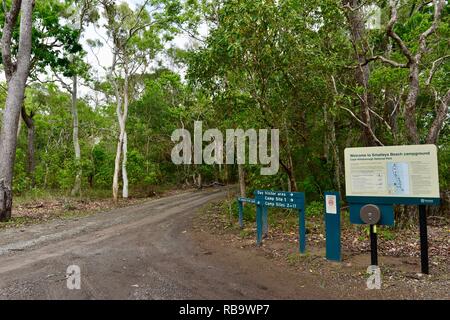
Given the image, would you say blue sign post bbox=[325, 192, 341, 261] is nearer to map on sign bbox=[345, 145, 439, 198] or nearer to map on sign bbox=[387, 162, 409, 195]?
map on sign bbox=[345, 145, 439, 198]

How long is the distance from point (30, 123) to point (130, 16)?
9.79 meters

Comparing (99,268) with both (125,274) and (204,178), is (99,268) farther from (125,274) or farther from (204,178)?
(204,178)

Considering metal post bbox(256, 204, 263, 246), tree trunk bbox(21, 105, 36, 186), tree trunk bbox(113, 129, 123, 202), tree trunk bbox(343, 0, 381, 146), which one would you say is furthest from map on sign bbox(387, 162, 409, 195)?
tree trunk bbox(21, 105, 36, 186)

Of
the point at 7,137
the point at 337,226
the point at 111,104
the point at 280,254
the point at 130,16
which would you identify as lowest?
the point at 280,254

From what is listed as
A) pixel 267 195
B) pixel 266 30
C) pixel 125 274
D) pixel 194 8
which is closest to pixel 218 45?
pixel 266 30

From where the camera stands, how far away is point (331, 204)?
572 centimetres

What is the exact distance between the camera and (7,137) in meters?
11.3

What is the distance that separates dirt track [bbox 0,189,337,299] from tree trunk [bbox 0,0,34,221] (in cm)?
250

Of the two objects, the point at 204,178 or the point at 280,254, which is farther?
the point at 204,178

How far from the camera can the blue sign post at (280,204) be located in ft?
20.2

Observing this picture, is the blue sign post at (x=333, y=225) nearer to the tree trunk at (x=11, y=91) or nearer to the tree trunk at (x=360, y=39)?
the tree trunk at (x=360, y=39)

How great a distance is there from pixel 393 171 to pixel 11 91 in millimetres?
12528

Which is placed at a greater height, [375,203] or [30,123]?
[30,123]

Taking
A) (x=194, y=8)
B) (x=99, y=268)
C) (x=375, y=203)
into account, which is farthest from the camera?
(x=194, y=8)
